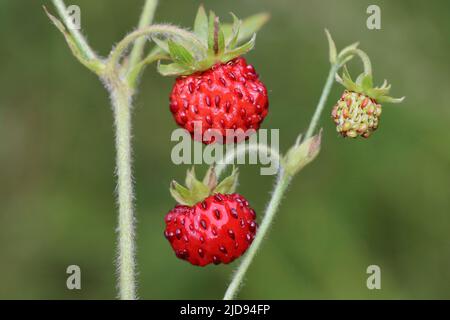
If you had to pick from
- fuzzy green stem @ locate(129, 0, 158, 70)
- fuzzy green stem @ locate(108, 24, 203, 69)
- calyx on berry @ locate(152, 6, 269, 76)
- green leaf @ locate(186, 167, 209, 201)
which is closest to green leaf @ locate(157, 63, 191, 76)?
calyx on berry @ locate(152, 6, 269, 76)

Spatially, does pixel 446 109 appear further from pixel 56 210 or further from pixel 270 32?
pixel 56 210

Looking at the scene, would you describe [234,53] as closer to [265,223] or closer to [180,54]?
[180,54]
